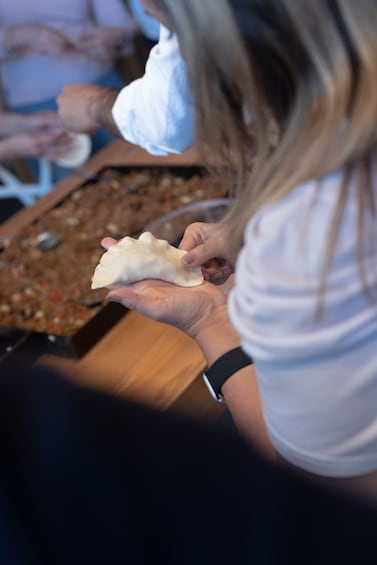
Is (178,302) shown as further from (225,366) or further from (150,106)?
(150,106)

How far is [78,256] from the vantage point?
1560 mm

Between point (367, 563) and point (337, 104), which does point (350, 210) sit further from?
point (367, 563)

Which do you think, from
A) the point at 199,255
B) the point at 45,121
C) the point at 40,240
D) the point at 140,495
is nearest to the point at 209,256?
the point at 199,255

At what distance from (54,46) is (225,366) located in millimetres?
1662

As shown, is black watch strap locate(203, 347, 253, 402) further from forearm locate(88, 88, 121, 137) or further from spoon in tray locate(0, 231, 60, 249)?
spoon in tray locate(0, 231, 60, 249)

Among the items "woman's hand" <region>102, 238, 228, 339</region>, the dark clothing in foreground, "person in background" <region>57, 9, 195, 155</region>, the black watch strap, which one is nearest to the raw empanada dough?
"woman's hand" <region>102, 238, 228, 339</region>

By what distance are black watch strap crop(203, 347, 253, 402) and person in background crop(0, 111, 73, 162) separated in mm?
1182

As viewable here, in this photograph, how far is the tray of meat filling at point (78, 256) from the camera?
1268 mm

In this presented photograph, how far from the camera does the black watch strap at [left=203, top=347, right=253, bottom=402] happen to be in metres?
0.84

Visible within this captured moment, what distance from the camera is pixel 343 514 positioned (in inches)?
13.6

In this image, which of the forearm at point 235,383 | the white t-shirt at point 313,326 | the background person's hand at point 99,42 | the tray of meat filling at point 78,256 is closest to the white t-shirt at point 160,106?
the tray of meat filling at point 78,256

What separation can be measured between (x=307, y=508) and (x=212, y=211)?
1.12 meters

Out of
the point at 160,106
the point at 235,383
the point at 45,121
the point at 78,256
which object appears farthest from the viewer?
the point at 45,121

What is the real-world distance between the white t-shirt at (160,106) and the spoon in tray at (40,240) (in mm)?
456
